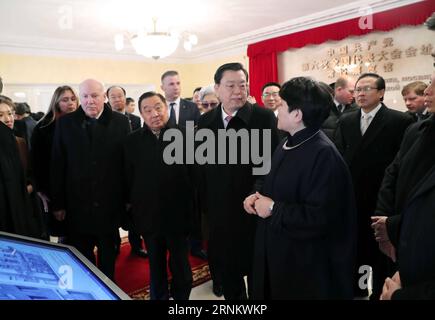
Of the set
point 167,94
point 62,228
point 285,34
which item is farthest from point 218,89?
point 285,34

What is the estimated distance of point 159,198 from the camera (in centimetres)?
198

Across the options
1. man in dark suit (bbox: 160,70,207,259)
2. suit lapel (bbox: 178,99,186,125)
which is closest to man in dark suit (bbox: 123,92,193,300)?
man in dark suit (bbox: 160,70,207,259)

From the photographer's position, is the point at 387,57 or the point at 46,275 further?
the point at 387,57

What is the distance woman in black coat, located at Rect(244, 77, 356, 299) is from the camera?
1.30m

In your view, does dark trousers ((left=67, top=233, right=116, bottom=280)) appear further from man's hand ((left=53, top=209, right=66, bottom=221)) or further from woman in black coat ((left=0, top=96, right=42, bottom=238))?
woman in black coat ((left=0, top=96, right=42, bottom=238))

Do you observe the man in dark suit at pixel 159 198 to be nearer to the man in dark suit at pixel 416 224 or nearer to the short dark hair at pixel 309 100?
the short dark hair at pixel 309 100

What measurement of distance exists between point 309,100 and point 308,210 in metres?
0.44

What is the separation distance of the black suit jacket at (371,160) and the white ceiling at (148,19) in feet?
11.0

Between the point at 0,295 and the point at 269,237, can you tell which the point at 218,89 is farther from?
the point at 0,295

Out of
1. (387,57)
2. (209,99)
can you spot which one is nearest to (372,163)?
(209,99)

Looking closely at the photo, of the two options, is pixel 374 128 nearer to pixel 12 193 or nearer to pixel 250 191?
pixel 250 191

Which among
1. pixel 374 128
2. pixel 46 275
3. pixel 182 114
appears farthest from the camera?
pixel 182 114

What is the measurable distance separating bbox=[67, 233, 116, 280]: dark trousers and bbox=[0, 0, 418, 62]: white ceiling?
3722mm

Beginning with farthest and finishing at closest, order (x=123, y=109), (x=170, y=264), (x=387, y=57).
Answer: (x=387, y=57) → (x=123, y=109) → (x=170, y=264)
